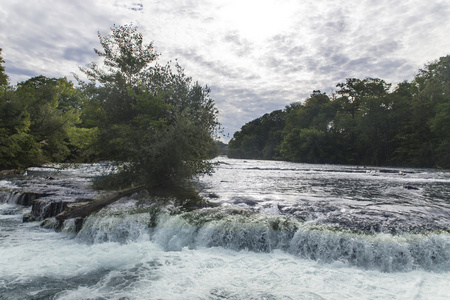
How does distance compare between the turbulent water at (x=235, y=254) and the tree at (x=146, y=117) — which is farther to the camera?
the tree at (x=146, y=117)

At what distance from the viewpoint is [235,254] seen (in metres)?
8.02

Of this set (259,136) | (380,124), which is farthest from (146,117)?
(259,136)

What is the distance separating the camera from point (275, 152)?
110 metres

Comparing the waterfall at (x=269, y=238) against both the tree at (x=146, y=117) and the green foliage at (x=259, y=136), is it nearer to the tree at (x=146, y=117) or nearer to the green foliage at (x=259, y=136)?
the tree at (x=146, y=117)

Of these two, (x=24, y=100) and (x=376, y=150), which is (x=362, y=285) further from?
(x=376, y=150)

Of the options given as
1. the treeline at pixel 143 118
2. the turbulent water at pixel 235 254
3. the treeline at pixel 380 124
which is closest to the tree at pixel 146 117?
the treeline at pixel 143 118

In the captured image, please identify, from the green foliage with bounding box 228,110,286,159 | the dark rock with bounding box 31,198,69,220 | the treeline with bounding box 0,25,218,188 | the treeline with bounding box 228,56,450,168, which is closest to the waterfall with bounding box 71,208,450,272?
the dark rock with bounding box 31,198,69,220

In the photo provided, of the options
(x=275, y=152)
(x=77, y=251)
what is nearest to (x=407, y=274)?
(x=77, y=251)

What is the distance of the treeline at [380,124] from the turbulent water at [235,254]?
42.6 meters

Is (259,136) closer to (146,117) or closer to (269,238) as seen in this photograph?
(146,117)

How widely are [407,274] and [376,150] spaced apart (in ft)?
186

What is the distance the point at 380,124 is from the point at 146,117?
178 ft

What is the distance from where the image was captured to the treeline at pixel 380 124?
4516cm

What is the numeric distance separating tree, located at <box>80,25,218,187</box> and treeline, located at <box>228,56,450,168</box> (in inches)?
1671
